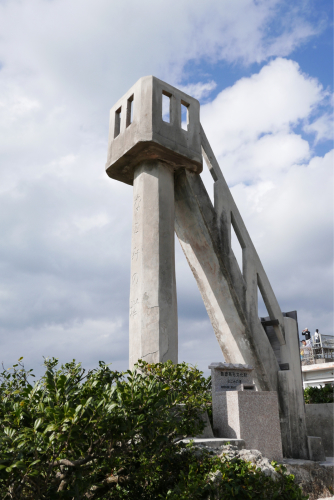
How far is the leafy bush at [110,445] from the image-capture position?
3.81m

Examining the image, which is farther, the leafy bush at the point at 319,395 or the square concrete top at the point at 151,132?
the leafy bush at the point at 319,395

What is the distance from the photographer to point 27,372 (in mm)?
6793

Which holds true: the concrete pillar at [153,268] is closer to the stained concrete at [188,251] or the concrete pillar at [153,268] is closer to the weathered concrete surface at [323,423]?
the stained concrete at [188,251]

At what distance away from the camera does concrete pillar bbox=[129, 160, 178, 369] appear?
27.7 feet

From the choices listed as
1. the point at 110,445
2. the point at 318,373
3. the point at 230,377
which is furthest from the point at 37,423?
the point at 318,373

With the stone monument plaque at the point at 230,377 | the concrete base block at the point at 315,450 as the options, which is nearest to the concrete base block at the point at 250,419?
the stone monument plaque at the point at 230,377

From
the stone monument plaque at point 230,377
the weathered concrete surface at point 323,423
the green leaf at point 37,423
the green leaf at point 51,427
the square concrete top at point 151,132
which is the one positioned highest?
the square concrete top at point 151,132

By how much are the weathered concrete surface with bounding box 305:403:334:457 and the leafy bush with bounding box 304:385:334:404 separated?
73 cm

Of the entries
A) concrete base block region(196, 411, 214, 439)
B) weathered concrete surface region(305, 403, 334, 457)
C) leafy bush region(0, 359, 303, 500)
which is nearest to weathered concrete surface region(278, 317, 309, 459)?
weathered concrete surface region(305, 403, 334, 457)

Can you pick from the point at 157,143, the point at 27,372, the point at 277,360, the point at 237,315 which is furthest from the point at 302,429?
the point at 157,143

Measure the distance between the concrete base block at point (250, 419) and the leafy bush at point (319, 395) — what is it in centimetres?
558

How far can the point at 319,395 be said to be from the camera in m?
12.6

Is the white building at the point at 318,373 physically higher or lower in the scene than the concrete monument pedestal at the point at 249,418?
higher

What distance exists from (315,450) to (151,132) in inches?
327
